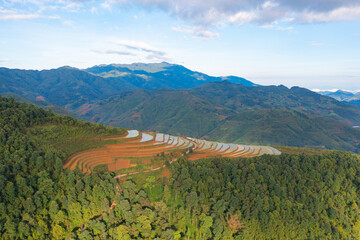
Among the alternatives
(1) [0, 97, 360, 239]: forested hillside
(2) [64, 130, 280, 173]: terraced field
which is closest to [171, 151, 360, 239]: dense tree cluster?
(1) [0, 97, 360, 239]: forested hillside

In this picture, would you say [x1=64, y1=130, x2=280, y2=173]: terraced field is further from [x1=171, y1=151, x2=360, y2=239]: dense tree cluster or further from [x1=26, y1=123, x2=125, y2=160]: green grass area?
[x1=171, y1=151, x2=360, y2=239]: dense tree cluster

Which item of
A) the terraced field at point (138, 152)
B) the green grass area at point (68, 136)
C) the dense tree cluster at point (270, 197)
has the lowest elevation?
the dense tree cluster at point (270, 197)

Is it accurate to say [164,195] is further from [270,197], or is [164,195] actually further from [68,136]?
[68,136]

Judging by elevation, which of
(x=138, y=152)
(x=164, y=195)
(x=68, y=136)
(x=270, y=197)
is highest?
(x=68, y=136)

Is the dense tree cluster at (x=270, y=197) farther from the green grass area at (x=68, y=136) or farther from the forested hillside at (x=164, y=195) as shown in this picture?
the green grass area at (x=68, y=136)

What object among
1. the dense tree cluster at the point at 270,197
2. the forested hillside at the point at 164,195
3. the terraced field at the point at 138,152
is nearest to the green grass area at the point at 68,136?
the forested hillside at the point at 164,195

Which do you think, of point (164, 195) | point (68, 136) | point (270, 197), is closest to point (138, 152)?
point (68, 136)

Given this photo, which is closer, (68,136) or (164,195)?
(164,195)

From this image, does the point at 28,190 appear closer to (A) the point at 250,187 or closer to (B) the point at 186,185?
(B) the point at 186,185
